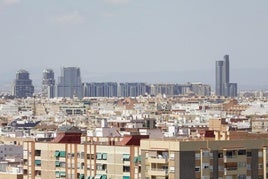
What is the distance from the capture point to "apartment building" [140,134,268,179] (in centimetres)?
5044

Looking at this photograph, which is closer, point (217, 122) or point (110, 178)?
point (110, 178)

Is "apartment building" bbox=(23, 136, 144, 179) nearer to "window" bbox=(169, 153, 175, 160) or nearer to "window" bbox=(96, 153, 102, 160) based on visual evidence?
"window" bbox=(96, 153, 102, 160)

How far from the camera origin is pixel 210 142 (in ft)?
167

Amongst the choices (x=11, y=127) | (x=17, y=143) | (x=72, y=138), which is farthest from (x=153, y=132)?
(x=11, y=127)

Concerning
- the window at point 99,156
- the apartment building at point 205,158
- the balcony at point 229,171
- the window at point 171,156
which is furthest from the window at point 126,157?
the balcony at point 229,171

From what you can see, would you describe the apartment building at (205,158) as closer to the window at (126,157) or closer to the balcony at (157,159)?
the balcony at (157,159)

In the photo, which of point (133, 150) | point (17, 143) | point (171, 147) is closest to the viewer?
point (171, 147)

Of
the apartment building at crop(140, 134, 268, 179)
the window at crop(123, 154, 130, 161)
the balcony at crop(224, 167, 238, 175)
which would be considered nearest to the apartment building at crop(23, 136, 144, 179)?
the window at crop(123, 154, 130, 161)

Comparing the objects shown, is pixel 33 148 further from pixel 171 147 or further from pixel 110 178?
pixel 171 147

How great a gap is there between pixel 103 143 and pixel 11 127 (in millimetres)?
77947

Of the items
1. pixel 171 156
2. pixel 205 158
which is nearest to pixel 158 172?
pixel 171 156

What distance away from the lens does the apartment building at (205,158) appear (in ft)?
165

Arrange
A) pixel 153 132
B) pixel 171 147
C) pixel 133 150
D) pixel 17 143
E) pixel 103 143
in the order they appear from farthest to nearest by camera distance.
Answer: pixel 17 143 → pixel 153 132 → pixel 103 143 → pixel 133 150 → pixel 171 147

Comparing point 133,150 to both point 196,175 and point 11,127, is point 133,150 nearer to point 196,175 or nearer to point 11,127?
point 196,175
